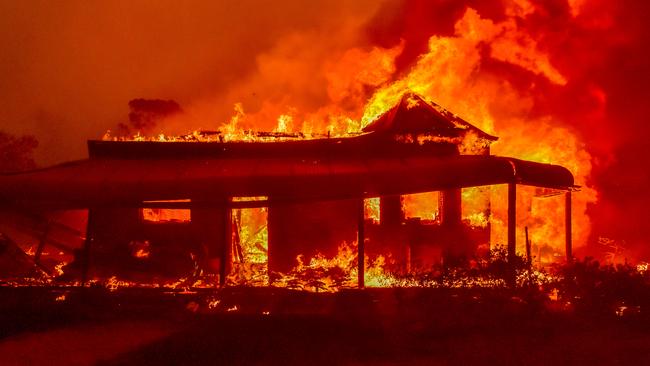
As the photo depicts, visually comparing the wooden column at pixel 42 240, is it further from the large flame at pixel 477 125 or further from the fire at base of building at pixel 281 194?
the large flame at pixel 477 125

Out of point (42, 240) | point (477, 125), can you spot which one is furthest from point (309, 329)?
point (477, 125)

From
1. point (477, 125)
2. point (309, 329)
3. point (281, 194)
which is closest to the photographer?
point (309, 329)

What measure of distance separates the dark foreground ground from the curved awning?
2.05 meters

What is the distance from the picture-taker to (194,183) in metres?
11.7

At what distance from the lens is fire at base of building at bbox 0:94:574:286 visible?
38.4 feet

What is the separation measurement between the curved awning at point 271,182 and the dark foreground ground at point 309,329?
80.7 inches

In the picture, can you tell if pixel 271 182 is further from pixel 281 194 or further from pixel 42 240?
pixel 42 240

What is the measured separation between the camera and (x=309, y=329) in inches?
426

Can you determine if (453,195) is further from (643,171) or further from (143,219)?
(643,171)

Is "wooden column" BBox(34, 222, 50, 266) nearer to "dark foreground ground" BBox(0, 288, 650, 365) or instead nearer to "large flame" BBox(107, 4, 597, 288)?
"dark foreground ground" BBox(0, 288, 650, 365)

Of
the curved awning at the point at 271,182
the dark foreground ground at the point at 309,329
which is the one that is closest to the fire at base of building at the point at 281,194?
the curved awning at the point at 271,182

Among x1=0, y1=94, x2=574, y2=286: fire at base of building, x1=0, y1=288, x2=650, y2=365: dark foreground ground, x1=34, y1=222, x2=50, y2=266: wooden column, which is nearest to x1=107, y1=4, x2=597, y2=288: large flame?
x1=0, y1=94, x2=574, y2=286: fire at base of building

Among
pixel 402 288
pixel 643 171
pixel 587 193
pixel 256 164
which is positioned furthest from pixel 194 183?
pixel 643 171

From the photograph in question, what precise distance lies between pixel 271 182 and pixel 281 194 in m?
0.34
